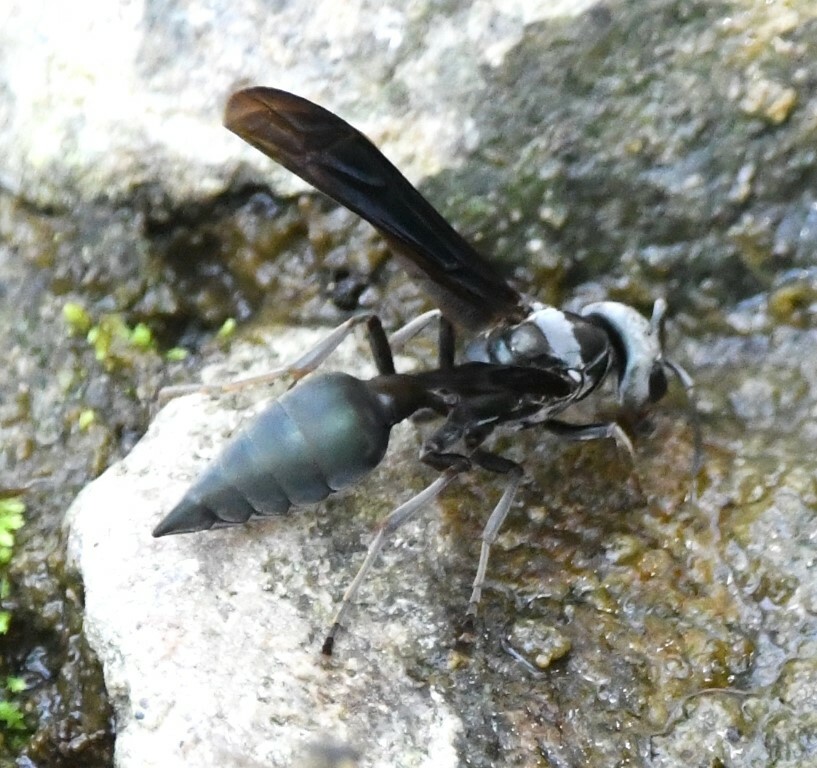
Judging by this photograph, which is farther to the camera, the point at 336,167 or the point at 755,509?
the point at 755,509

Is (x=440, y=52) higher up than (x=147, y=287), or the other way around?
(x=440, y=52)

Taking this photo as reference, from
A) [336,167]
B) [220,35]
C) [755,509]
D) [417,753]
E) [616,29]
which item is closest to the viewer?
[417,753]

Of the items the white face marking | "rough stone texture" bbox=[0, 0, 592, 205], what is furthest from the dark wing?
"rough stone texture" bbox=[0, 0, 592, 205]

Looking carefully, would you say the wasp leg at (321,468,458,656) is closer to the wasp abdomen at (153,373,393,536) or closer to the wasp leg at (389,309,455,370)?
the wasp abdomen at (153,373,393,536)

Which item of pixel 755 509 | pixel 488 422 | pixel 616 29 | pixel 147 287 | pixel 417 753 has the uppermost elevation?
pixel 616 29

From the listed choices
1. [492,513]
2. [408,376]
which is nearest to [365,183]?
[408,376]

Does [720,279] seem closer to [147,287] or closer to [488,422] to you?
[488,422]

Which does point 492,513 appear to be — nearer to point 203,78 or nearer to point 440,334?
point 440,334

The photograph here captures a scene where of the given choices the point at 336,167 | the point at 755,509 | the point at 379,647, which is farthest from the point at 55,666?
the point at 755,509
